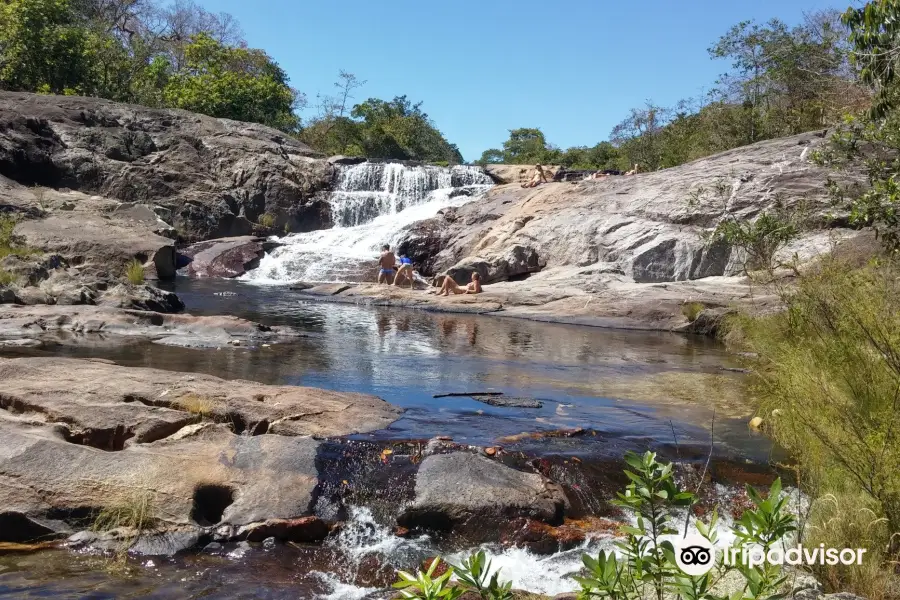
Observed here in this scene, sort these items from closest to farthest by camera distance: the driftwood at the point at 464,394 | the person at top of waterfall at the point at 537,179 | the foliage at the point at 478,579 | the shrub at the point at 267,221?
1. the foliage at the point at 478,579
2. the driftwood at the point at 464,394
3. the person at top of waterfall at the point at 537,179
4. the shrub at the point at 267,221

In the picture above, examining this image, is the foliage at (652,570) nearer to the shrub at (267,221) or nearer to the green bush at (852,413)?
the green bush at (852,413)

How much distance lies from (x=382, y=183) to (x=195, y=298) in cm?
1330

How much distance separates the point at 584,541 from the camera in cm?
472

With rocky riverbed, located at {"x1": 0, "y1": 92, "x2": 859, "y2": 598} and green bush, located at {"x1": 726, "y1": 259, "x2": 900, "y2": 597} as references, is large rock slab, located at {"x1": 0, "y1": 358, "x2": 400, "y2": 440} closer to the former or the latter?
rocky riverbed, located at {"x1": 0, "y1": 92, "x2": 859, "y2": 598}

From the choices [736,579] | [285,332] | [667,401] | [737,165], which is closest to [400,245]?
[737,165]

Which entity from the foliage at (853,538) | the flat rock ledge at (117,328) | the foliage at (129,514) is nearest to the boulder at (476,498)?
the foliage at (129,514)

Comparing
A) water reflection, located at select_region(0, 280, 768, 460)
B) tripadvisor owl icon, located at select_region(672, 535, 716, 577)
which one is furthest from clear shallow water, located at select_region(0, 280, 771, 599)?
tripadvisor owl icon, located at select_region(672, 535, 716, 577)

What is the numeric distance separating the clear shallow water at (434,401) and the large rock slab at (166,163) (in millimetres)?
11778

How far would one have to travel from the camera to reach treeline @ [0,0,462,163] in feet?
101

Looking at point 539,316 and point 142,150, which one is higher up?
point 142,150

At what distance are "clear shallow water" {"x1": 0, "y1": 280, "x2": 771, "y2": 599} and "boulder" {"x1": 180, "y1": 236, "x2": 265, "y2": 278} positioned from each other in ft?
19.2

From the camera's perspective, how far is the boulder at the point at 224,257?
22688mm

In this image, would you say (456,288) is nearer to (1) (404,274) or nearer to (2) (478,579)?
(1) (404,274)

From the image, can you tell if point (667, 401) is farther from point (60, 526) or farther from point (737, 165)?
point (737, 165)
